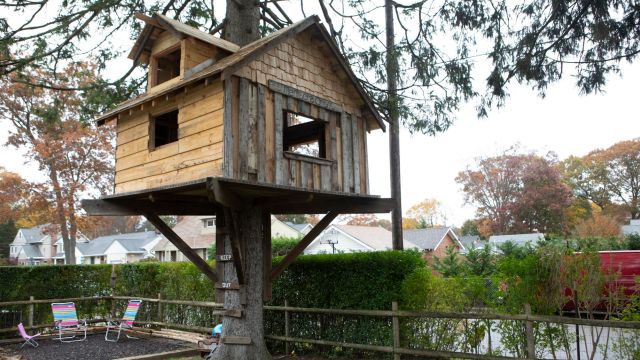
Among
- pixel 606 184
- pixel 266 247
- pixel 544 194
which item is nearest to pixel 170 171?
pixel 266 247

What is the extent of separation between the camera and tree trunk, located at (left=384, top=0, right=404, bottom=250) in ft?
33.4

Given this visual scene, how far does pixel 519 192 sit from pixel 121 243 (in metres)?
39.4

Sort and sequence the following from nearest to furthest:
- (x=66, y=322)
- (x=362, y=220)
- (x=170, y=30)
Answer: (x=170, y=30)
(x=66, y=322)
(x=362, y=220)

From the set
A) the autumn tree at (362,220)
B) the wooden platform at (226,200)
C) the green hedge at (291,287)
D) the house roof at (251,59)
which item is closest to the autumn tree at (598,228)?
the autumn tree at (362,220)

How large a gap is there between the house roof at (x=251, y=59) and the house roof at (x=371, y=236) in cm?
2841

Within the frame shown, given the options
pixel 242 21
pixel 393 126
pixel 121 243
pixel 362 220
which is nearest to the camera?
pixel 242 21

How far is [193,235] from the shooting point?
4391 centimetres

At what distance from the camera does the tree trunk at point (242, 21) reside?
32.4 ft

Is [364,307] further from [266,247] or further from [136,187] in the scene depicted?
[136,187]

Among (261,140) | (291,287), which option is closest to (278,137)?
(261,140)

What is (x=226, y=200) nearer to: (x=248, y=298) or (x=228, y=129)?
(x=228, y=129)

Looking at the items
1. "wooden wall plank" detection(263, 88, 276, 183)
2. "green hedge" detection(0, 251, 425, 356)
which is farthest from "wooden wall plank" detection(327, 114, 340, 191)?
"green hedge" detection(0, 251, 425, 356)

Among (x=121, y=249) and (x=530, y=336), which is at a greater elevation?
(x=121, y=249)

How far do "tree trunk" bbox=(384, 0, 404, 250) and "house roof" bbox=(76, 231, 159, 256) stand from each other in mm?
44141
